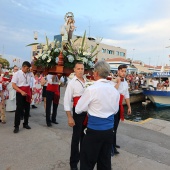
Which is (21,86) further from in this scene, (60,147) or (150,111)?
(150,111)

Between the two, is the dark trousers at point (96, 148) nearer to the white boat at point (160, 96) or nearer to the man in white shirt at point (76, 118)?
the man in white shirt at point (76, 118)

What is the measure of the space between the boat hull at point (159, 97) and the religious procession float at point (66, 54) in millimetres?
17953

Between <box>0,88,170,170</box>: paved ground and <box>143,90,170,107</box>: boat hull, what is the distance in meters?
14.6

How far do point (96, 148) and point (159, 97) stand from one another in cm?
2004

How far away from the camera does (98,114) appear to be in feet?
9.16

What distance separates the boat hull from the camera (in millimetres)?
21031

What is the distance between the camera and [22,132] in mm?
5812

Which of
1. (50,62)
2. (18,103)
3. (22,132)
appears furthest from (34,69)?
(22,132)

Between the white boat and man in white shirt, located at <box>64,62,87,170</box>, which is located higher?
man in white shirt, located at <box>64,62,87,170</box>

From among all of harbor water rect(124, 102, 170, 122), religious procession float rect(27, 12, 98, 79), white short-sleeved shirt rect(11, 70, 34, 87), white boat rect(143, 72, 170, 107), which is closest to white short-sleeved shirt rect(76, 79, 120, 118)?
religious procession float rect(27, 12, 98, 79)

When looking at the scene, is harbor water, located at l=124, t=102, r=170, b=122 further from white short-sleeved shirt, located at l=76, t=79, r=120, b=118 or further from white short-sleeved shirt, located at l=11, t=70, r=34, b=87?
white short-sleeved shirt, located at l=76, t=79, r=120, b=118

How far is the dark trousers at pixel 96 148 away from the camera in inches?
111

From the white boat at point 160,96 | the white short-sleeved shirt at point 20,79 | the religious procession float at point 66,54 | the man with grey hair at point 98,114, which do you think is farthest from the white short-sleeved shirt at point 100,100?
the white boat at point 160,96

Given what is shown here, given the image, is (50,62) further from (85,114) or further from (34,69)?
(85,114)
